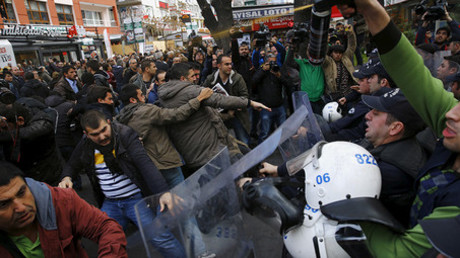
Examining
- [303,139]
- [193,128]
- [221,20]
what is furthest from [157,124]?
[221,20]

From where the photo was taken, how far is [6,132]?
2.76 m

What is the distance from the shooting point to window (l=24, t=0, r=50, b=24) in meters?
24.1

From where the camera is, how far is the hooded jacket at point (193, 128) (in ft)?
9.49

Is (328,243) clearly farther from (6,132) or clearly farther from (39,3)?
(39,3)

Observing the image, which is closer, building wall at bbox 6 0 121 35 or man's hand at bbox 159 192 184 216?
man's hand at bbox 159 192 184 216

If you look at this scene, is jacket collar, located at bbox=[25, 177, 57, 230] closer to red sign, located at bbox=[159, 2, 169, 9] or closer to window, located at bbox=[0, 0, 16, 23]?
window, located at bbox=[0, 0, 16, 23]

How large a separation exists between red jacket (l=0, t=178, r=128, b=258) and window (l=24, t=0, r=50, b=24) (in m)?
29.5

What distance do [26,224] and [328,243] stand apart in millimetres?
1516

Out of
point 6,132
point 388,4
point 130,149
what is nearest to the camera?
point 130,149

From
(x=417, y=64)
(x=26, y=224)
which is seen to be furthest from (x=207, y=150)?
(x=417, y=64)

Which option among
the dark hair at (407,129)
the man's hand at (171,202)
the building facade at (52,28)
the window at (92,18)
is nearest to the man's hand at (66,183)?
the man's hand at (171,202)

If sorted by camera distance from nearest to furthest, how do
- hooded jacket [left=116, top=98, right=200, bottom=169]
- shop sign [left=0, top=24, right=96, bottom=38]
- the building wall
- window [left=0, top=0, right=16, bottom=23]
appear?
→ hooded jacket [left=116, top=98, right=200, bottom=169] → shop sign [left=0, top=24, right=96, bottom=38] → window [left=0, top=0, right=16, bottom=23] → the building wall

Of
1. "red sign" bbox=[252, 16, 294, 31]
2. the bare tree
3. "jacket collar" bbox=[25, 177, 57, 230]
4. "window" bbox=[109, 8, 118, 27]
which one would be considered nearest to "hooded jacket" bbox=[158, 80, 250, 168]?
"jacket collar" bbox=[25, 177, 57, 230]

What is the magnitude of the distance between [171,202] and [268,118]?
4.04 metres
